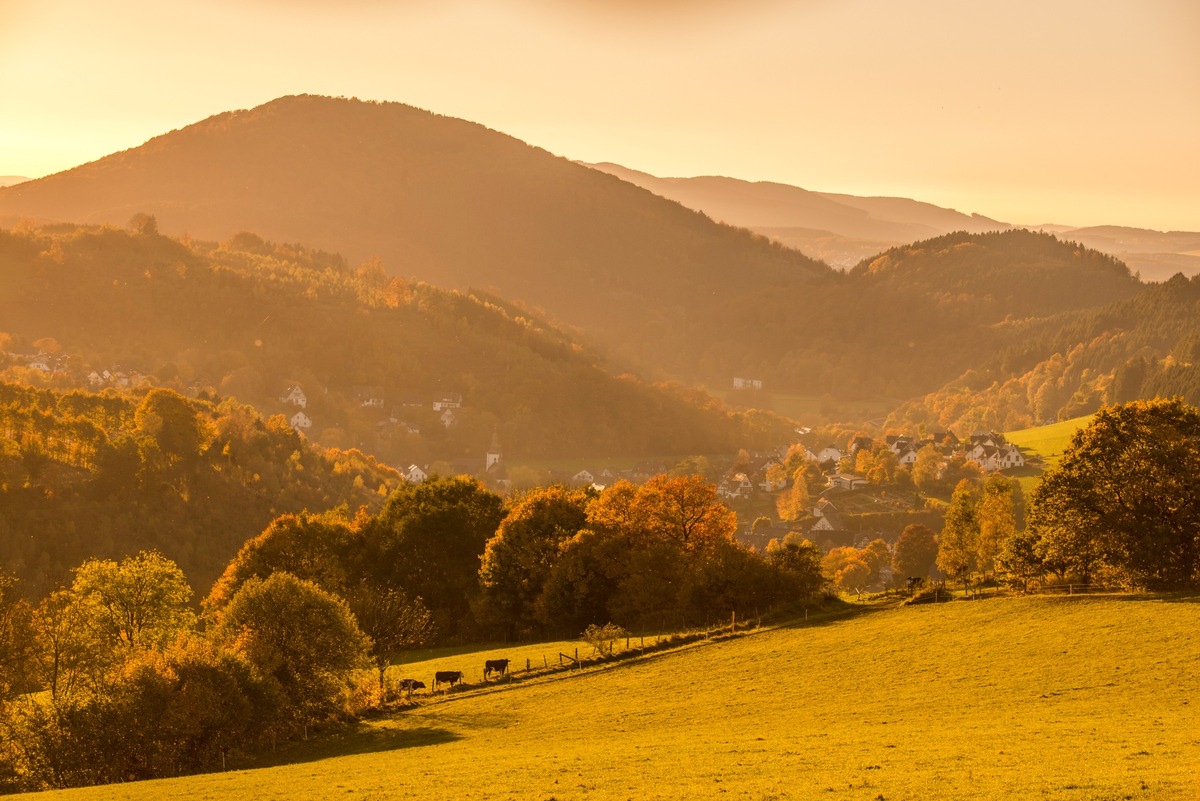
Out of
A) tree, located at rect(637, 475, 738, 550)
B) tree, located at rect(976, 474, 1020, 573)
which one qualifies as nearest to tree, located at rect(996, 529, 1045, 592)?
tree, located at rect(637, 475, 738, 550)

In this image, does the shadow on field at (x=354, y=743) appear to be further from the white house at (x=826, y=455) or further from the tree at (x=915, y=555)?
the white house at (x=826, y=455)

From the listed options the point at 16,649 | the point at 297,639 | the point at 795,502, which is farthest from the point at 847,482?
the point at 16,649

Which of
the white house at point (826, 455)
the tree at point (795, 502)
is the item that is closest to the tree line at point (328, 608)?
the tree at point (795, 502)

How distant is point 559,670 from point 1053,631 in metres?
20.4

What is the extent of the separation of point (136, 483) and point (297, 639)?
2461 inches

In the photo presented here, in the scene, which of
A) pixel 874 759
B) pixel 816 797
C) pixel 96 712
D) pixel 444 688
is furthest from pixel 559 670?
pixel 816 797

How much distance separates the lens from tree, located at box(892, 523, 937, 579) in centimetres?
10062

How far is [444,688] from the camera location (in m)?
46.5

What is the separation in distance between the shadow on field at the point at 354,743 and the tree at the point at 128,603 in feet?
45.8

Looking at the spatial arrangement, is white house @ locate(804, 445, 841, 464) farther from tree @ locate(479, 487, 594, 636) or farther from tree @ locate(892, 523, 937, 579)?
tree @ locate(479, 487, 594, 636)

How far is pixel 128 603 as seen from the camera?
166 ft

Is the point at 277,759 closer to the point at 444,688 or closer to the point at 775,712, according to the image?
the point at 444,688

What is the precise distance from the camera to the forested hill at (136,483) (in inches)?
3477

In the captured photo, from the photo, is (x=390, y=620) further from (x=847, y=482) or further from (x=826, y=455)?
(x=826, y=455)
